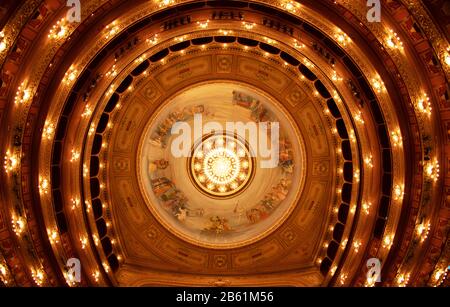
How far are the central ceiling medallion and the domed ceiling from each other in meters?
0.11

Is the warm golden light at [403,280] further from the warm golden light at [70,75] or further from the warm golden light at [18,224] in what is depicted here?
the warm golden light at [70,75]

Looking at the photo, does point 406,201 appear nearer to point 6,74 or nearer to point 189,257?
point 189,257

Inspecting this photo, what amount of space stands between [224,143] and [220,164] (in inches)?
47.0

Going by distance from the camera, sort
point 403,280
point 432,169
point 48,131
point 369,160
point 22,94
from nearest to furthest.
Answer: point 22,94, point 432,169, point 403,280, point 48,131, point 369,160

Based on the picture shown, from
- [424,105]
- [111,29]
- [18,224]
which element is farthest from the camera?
[111,29]

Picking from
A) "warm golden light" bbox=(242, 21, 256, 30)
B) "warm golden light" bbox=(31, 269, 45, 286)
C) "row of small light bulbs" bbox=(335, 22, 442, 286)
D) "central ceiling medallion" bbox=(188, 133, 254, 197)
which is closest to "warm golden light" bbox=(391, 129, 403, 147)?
"row of small light bulbs" bbox=(335, 22, 442, 286)

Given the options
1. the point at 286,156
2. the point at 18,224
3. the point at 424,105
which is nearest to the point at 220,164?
the point at 286,156

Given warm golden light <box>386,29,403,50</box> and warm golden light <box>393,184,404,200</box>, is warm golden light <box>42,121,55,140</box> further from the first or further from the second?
warm golden light <box>393,184,404,200</box>

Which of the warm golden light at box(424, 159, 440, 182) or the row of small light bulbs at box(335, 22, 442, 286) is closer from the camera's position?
the row of small light bulbs at box(335, 22, 442, 286)

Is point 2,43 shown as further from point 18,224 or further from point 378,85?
point 378,85

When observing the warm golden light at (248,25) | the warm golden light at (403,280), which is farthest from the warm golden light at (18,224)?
the warm golden light at (403,280)

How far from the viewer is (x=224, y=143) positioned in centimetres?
2025

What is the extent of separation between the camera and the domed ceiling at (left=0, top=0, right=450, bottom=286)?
449 inches

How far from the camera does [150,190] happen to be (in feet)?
62.3
